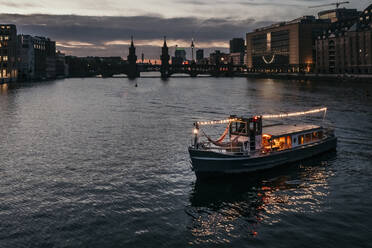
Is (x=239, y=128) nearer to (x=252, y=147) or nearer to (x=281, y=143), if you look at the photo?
(x=252, y=147)

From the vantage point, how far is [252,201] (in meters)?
29.4

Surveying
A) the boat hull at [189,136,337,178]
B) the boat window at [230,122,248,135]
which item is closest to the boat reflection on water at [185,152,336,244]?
the boat hull at [189,136,337,178]

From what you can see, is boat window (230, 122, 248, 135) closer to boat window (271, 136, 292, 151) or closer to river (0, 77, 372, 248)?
boat window (271, 136, 292, 151)

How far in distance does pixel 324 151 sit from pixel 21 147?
38.1 metres

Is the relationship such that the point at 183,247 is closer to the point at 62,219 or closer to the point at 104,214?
the point at 104,214

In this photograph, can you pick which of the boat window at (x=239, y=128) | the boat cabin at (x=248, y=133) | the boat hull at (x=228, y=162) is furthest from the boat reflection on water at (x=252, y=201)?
the boat window at (x=239, y=128)

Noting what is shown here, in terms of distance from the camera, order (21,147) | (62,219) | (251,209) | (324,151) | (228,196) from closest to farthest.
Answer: (62,219)
(251,209)
(228,196)
(324,151)
(21,147)

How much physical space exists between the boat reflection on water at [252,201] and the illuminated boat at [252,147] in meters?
1.06

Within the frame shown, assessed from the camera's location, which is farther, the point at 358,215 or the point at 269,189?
the point at 269,189

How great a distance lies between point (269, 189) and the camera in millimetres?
32156

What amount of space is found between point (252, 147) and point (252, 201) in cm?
815

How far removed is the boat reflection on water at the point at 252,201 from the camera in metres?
24.3

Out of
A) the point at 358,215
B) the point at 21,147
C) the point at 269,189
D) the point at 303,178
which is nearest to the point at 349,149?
the point at 303,178

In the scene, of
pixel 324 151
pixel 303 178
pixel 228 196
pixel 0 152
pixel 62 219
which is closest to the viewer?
pixel 62 219
